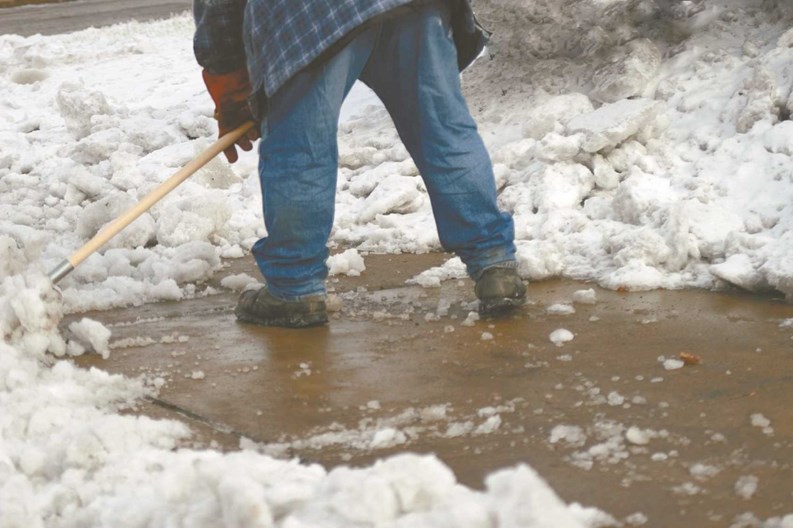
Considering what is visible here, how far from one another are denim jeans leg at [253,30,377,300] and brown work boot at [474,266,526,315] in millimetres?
452

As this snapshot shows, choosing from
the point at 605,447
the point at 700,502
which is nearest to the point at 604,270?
the point at 605,447

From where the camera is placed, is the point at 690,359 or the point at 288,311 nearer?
the point at 690,359

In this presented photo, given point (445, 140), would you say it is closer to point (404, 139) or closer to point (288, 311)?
point (404, 139)

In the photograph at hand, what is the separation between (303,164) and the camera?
3.07 m

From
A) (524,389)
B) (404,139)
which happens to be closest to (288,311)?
(404,139)

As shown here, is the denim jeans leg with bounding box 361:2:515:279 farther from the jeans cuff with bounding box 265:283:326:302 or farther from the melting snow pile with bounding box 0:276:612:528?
the melting snow pile with bounding box 0:276:612:528

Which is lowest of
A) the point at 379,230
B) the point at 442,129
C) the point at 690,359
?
the point at 690,359

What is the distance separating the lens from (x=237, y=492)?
67.8 inches

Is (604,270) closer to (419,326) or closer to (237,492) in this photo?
(419,326)

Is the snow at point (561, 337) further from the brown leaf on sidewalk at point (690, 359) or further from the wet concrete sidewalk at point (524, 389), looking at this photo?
the brown leaf on sidewalk at point (690, 359)

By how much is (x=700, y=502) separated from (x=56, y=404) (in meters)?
1.30

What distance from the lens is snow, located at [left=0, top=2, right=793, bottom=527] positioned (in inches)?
71.6

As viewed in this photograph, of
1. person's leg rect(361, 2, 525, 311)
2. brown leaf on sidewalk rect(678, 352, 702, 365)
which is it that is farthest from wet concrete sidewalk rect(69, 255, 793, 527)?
person's leg rect(361, 2, 525, 311)

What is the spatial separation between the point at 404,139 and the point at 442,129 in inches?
6.1
